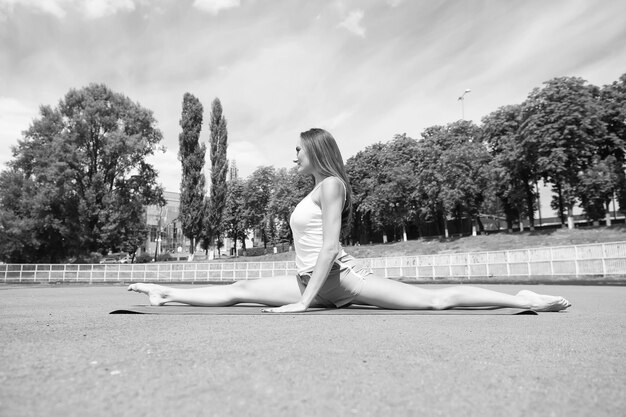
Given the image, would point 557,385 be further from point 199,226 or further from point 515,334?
point 199,226

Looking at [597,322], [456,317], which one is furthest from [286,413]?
[597,322]

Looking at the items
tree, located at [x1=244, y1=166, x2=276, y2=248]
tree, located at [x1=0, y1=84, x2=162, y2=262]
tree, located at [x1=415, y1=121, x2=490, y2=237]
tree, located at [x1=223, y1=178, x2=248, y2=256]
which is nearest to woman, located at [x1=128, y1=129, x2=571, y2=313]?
tree, located at [x1=0, y1=84, x2=162, y2=262]

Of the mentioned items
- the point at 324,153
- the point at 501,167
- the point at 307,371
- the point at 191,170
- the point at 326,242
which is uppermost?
the point at 191,170

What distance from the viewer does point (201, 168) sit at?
4338 centimetres

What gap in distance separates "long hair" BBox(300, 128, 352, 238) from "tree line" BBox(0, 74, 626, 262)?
1178 inches

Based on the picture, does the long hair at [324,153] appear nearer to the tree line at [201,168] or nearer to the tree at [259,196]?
the tree line at [201,168]

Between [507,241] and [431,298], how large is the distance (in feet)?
115

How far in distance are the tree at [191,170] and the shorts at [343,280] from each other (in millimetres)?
Answer: 40151

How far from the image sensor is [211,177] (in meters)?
45.5

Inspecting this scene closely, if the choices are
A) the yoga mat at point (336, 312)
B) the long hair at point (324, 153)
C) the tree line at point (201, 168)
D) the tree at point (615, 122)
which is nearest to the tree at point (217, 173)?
the tree line at point (201, 168)

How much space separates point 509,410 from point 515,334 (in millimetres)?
1623

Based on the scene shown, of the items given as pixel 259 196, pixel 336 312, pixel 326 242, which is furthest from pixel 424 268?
pixel 259 196

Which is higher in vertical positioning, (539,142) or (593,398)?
(539,142)

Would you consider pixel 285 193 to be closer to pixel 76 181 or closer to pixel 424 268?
pixel 76 181
